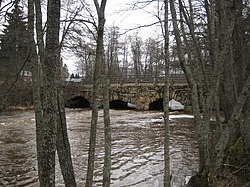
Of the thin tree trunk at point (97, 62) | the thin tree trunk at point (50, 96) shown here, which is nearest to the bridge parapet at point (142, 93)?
the thin tree trunk at point (97, 62)

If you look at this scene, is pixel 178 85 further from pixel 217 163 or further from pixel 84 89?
pixel 217 163

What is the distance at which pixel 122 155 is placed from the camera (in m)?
11.9

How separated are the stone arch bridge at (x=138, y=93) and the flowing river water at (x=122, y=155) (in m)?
10.2

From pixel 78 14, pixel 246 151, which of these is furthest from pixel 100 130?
pixel 78 14

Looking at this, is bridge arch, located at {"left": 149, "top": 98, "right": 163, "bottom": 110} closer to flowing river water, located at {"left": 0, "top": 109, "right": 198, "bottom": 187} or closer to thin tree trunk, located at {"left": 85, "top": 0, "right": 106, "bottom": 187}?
flowing river water, located at {"left": 0, "top": 109, "right": 198, "bottom": 187}

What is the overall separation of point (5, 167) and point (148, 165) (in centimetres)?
431

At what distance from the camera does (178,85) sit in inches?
1156

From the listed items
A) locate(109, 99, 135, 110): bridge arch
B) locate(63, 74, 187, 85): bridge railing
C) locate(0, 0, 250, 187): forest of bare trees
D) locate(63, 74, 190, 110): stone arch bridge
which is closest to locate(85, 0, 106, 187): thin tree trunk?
locate(0, 0, 250, 187): forest of bare trees

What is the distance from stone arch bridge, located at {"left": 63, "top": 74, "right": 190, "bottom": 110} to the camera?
1147 inches

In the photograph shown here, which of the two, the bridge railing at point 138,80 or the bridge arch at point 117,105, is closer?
the bridge railing at point 138,80

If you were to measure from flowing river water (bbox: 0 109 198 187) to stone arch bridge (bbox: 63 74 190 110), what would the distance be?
10.2 meters

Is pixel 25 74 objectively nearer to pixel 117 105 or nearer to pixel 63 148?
pixel 63 148

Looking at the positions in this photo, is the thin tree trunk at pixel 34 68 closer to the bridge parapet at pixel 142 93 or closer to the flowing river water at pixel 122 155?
the flowing river water at pixel 122 155

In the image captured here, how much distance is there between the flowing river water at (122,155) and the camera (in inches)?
350
